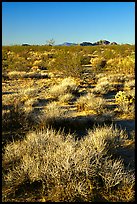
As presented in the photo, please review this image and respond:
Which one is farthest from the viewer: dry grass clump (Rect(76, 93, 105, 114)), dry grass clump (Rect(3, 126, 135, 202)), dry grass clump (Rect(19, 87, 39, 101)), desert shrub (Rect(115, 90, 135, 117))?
dry grass clump (Rect(19, 87, 39, 101))

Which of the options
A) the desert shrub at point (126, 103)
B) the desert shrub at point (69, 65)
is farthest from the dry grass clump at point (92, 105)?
the desert shrub at point (69, 65)

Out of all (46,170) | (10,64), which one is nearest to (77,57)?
(10,64)

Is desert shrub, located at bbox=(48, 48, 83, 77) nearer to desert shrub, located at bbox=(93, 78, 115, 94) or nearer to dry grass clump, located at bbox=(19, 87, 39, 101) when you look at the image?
desert shrub, located at bbox=(93, 78, 115, 94)

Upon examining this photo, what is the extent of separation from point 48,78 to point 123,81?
5106 mm

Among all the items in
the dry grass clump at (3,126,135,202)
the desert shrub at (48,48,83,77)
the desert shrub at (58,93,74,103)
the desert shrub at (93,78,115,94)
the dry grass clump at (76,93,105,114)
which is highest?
the desert shrub at (48,48,83,77)

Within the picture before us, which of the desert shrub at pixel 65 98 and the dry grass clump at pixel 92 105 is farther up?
the desert shrub at pixel 65 98

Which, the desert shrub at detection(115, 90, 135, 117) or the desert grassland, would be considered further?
the desert shrub at detection(115, 90, 135, 117)

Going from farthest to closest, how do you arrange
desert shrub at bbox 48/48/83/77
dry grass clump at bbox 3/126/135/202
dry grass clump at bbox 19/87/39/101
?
desert shrub at bbox 48/48/83/77
dry grass clump at bbox 19/87/39/101
dry grass clump at bbox 3/126/135/202

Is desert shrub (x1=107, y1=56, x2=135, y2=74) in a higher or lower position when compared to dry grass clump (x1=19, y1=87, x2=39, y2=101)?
higher

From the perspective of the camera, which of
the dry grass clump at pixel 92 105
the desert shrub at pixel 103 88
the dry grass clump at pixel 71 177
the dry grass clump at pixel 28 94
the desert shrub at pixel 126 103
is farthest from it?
the desert shrub at pixel 103 88

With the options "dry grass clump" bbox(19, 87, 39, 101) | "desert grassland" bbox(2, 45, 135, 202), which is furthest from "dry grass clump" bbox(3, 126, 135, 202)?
"dry grass clump" bbox(19, 87, 39, 101)

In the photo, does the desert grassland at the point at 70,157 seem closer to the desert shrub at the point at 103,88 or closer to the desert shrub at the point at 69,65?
the desert shrub at the point at 103,88

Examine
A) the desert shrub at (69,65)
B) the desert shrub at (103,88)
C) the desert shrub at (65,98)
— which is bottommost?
the desert shrub at (65,98)

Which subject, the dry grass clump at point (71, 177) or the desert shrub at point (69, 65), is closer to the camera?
the dry grass clump at point (71, 177)
